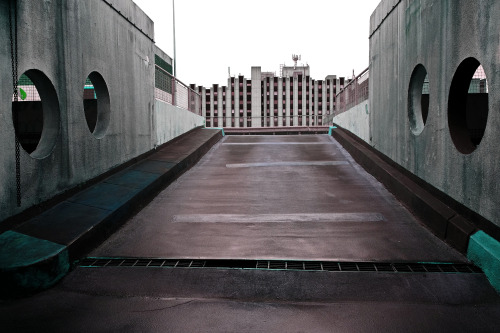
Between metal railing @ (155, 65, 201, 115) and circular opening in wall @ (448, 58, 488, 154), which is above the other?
metal railing @ (155, 65, 201, 115)

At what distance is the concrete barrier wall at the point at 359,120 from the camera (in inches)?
500

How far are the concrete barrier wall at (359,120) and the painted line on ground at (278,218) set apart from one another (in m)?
5.95

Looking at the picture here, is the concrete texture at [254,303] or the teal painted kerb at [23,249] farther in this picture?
the teal painted kerb at [23,249]

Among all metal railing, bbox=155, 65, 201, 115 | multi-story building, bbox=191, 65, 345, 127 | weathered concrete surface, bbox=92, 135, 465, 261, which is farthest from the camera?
multi-story building, bbox=191, 65, 345, 127

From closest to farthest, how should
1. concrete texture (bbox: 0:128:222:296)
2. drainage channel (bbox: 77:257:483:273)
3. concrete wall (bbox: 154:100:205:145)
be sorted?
concrete texture (bbox: 0:128:222:296)
drainage channel (bbox: 77:257:483:273)
concrete wall (bbox: 154:100:205:145)

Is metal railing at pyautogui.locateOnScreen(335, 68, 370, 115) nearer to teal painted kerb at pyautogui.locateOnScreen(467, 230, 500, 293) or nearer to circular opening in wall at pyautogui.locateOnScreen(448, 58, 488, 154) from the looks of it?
circular opening in wall at pyautogui.locateOnScreen(448, 58, 488, 154)

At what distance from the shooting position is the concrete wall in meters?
12.7

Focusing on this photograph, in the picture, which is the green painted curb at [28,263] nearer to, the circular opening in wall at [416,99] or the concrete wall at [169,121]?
the circular opening in wall at [416,99]

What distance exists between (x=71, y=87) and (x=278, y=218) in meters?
4.36

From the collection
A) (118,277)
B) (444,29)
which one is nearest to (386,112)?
(444,29)

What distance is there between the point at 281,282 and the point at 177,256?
5.23ft

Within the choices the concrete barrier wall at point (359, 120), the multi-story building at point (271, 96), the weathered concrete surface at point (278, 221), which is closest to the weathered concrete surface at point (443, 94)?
the weathered concrete surface at point (278, 221)

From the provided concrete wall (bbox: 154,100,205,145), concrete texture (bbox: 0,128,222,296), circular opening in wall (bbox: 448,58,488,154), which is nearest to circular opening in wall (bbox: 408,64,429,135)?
circular opening in wall (bbox: 448,58,488,154)

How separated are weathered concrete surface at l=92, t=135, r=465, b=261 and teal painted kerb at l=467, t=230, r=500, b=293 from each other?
266mm
